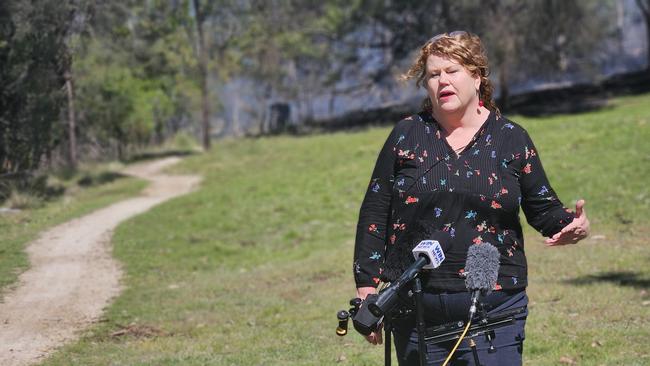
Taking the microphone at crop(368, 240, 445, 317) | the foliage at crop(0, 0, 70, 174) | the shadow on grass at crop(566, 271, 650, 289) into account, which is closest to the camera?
the microphone at crop(368, 240, 445, 317)

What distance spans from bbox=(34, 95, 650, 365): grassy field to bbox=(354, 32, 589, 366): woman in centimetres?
339

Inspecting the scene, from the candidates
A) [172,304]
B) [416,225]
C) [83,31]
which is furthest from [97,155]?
[416,225]

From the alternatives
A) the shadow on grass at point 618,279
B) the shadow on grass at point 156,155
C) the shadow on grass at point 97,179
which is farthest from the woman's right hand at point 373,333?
the shadow on grass at point 156,155

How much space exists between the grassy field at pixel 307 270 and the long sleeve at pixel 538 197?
10.8 feet

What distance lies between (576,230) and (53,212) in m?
14.1

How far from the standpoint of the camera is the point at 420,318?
362 centimetres

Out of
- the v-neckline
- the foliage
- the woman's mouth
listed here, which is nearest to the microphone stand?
the v-neckline

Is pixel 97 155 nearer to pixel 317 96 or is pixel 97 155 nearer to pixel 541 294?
pixel 317 96

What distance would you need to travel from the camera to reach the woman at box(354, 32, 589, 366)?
12.0 feet

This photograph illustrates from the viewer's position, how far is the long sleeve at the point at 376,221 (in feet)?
12.5

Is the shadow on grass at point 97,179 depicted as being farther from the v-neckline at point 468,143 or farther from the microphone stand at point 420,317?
the microphone stand at point 420,317

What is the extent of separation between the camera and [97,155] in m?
36.7

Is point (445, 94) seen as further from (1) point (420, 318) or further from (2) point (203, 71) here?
(2) point (203, 71)

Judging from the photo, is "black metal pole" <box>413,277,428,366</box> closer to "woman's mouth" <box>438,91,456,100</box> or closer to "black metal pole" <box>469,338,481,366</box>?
"black metal pole" <box>469,338,481,366</box>
